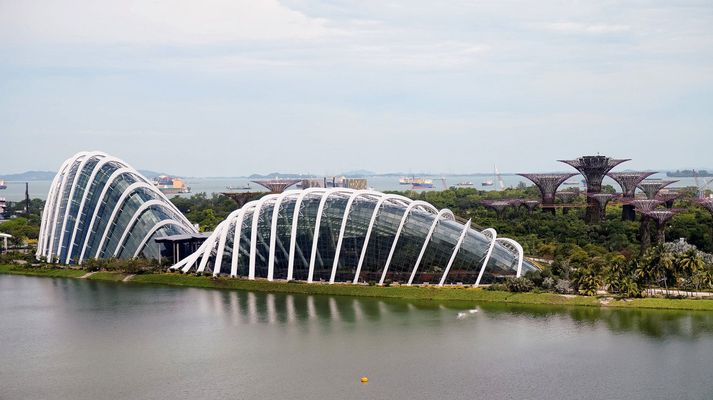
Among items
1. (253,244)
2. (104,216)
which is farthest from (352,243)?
(104,216)

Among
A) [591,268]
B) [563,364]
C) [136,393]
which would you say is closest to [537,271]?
[591,268]

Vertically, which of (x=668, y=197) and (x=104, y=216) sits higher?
(x=668, y=197)

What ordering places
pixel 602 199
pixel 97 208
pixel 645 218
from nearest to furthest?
pixel 97 208 < pixel 645 218 < pixel 602 199

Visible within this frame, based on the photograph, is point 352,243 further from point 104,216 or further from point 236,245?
point 104,216

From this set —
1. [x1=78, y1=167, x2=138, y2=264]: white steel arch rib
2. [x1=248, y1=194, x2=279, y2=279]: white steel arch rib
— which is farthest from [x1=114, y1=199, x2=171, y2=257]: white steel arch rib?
[x1=248, y1=194, x2=279, y2=279]: white steel arch rib

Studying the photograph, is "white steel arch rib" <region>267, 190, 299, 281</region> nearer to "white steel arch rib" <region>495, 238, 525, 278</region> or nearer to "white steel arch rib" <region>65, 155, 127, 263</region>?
"white steel arch rib" <region>495, 238, 525, 278</region>
